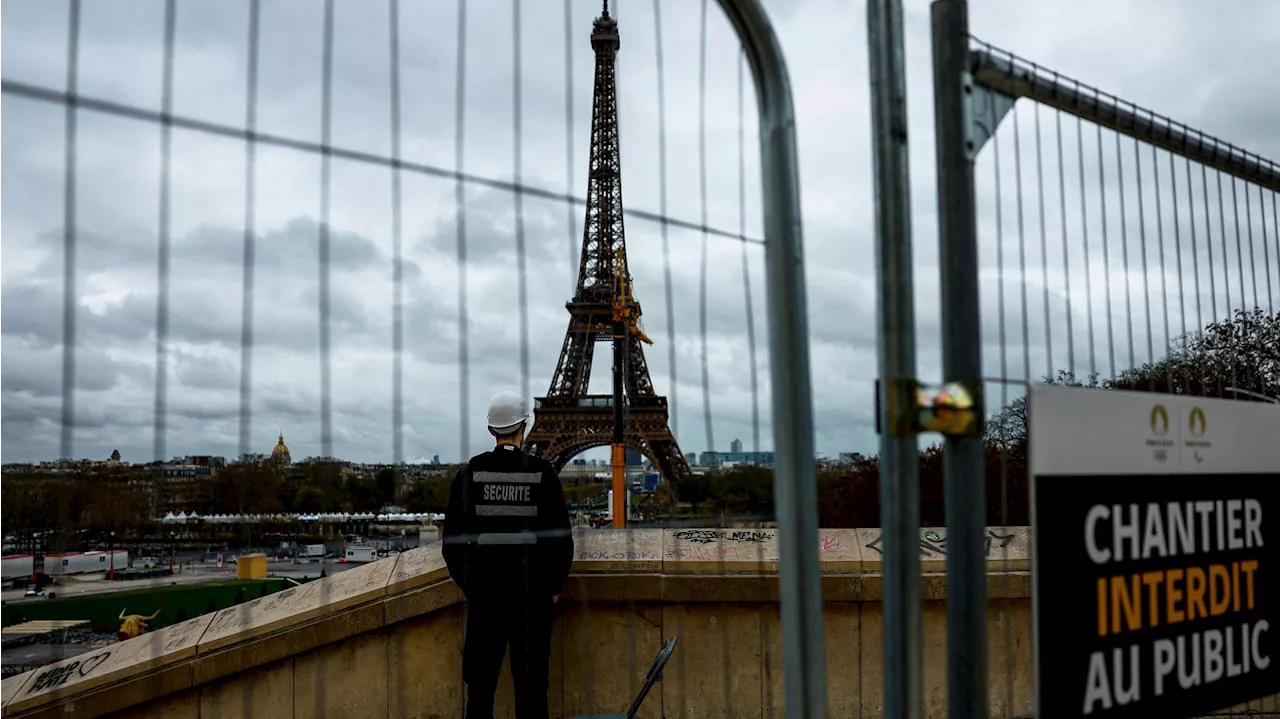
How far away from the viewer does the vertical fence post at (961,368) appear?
1.92 metres

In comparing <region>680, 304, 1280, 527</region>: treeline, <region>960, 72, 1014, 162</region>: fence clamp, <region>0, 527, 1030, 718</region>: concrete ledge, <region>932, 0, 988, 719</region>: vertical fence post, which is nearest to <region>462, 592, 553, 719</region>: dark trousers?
<region>0, 527, 1030, 718</region>: concrete ledge

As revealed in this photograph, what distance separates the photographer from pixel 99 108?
5.50 feet

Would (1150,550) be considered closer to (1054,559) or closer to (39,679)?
(1054,559)

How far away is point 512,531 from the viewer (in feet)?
13.3

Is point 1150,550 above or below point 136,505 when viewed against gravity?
below

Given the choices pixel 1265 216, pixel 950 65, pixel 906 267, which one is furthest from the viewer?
pixel 1265 216

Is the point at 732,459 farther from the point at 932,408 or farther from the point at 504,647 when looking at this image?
the point at 504,647

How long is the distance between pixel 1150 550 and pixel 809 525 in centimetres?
76

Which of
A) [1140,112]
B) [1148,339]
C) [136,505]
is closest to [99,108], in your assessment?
[136,505]

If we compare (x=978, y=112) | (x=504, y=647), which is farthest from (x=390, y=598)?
(x=978, y=112)

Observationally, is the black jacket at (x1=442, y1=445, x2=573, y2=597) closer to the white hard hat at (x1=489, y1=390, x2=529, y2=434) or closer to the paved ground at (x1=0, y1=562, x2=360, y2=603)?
the white hard hat at (x1=489, y1=390, x2=529, y2=434)

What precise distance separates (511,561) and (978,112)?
2786 mm

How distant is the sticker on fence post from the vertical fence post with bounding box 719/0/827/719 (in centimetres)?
40

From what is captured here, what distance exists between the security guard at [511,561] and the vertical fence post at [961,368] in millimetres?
2222
